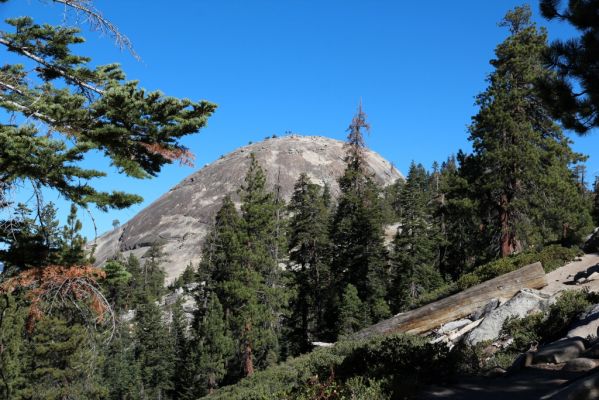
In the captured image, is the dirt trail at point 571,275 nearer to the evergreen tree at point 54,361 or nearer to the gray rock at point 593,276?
the gray rock at point 593,276

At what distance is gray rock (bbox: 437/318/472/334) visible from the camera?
1486cm

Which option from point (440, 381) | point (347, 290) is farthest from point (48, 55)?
point (347, 290)

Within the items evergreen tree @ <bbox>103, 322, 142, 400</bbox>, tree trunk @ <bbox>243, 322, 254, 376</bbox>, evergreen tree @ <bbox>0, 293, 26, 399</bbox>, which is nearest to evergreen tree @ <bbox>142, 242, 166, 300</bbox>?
evergreen tree @ <bbox>103, 322, 142, 400</bbox>

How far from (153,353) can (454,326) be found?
142 ft

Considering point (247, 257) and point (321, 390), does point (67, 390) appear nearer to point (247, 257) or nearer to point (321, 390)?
point (247, 257)

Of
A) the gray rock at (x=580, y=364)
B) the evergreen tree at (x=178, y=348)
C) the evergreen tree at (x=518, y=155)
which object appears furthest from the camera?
the evergreen tree at (x=178, y=348)

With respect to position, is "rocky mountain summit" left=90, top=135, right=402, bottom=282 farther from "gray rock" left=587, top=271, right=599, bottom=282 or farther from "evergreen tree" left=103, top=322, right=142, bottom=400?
"gray rock" left=587, top=271, right=599, bottom=282

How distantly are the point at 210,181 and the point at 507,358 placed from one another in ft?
371

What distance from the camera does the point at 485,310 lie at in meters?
14.7

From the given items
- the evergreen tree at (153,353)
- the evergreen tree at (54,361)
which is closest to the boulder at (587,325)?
the evergreen tree at (54,361)

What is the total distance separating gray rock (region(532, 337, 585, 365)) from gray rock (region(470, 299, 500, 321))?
255 inches

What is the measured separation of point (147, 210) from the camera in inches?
4641

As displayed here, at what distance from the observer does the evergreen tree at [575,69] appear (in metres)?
7.01

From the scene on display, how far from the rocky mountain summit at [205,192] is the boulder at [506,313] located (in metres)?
81.4
